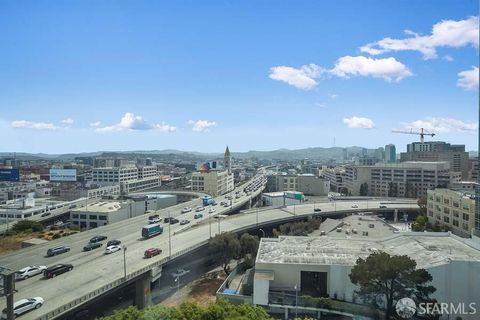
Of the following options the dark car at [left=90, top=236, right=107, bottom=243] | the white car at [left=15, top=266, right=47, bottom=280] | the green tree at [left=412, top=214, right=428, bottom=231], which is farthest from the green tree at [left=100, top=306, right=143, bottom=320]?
the green tree at [left=412, top=214, right=428, bottom=231]

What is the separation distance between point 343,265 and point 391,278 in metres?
3.03

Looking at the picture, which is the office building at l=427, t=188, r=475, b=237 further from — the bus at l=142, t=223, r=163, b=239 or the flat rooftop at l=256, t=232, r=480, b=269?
the bus at l=142, t=223, r=163, b=239

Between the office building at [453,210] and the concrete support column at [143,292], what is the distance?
72.3 ft

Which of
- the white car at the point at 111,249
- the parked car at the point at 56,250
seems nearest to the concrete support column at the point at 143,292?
the white car at the point at 111,249

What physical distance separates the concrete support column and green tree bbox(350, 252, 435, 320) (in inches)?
385

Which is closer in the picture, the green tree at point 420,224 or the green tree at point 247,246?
the green tree at point 247,246

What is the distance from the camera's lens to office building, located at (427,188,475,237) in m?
25.3

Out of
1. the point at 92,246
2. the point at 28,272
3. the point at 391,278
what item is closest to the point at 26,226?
the point at 92,246

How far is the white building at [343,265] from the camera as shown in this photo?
1394cm

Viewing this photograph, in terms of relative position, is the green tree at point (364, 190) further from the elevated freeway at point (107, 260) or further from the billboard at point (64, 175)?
the billboard at point (64, 175)

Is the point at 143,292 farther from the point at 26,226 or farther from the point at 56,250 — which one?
the point at 26,226

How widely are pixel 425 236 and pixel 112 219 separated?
25.3m

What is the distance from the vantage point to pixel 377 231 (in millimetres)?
25938

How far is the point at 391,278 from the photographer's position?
40.2ft
